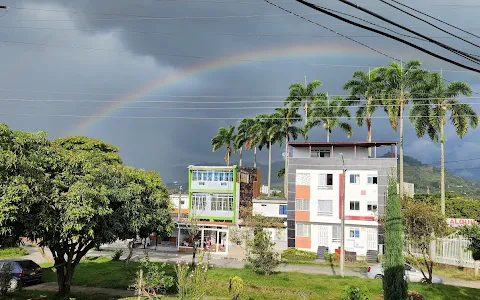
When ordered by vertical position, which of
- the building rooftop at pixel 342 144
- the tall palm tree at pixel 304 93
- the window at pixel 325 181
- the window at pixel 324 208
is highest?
the tall palm tree at pixel 304 93

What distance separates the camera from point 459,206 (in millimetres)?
60406

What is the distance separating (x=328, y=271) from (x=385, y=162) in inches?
560

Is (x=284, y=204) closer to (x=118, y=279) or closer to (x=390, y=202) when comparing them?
(x=118, y=279)

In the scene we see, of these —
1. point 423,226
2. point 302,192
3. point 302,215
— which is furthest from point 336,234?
point 423,226

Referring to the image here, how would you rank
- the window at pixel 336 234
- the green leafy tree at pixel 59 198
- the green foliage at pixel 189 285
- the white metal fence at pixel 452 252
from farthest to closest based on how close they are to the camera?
the window at pixel 336 234
the white metal fence at pixel 452 252
the green leafy tree at pixel 59 198
the green foliage at pixel 189 285

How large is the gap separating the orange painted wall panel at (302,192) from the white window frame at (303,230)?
2.88 meters

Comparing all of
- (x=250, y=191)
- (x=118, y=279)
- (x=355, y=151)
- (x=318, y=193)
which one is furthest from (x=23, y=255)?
(x=355, y=151)

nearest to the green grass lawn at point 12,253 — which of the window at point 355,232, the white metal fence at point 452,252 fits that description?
the window at point 355,232

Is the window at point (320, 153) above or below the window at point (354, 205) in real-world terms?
above

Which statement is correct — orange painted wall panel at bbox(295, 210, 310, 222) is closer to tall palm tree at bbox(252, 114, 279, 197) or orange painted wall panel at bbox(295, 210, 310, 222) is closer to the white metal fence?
the white metal fence

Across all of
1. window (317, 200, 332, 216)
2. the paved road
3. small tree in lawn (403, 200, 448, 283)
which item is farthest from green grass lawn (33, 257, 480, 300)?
window (317, 200, 332, 216)

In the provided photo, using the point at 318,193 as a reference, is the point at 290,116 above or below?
above

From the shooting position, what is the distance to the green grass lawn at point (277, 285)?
19719mm

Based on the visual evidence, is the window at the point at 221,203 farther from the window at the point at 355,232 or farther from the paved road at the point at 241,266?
the window at the point at 355,232
